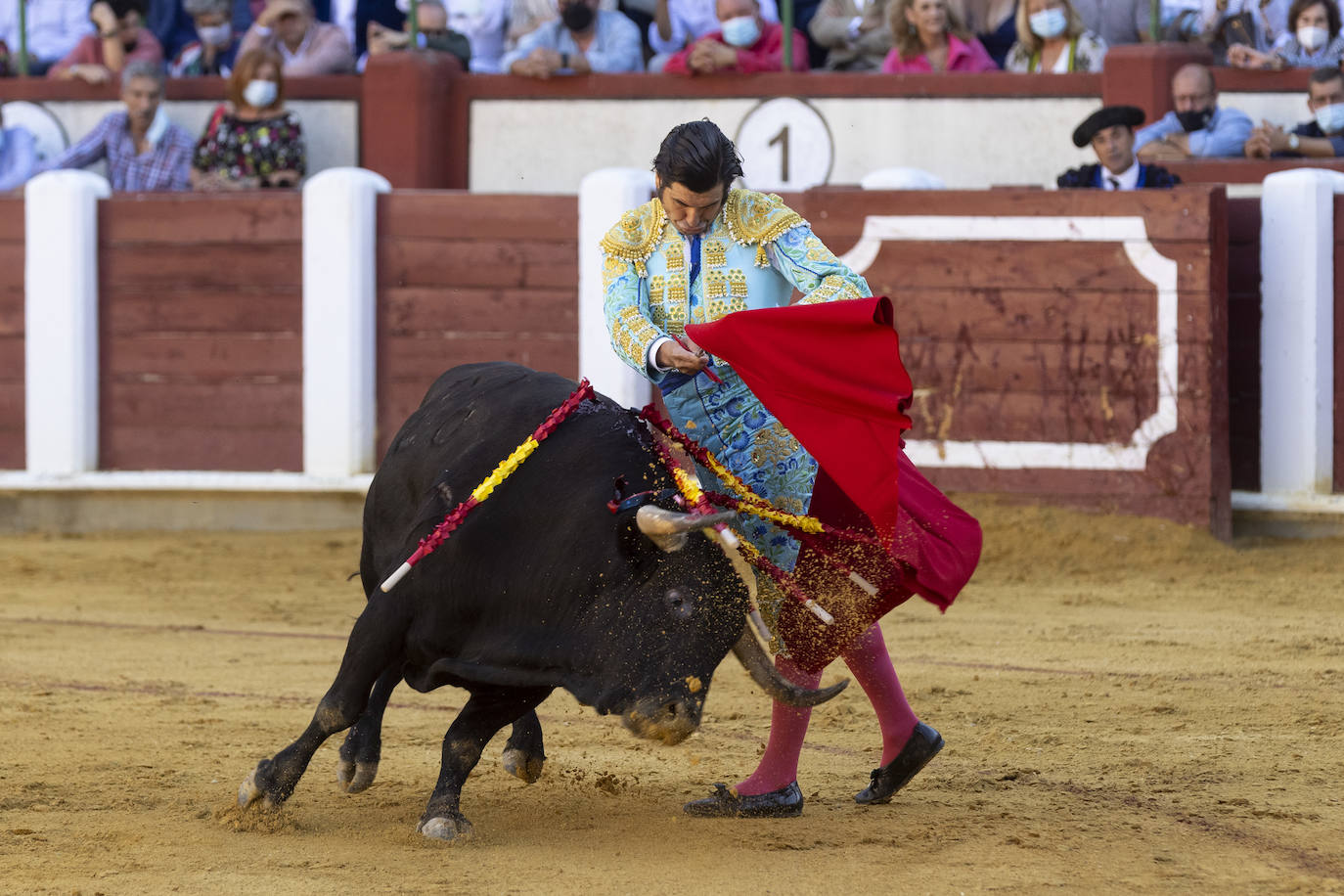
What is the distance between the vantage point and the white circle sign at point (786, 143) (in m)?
7.53

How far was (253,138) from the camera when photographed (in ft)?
24.8

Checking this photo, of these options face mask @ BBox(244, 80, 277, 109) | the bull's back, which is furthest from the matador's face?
face mask @ BBox(244, 80, 277, 109)

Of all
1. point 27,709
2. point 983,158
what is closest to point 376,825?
point 27,709

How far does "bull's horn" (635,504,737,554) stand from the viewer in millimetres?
2521

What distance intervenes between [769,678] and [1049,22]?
5.06 meters

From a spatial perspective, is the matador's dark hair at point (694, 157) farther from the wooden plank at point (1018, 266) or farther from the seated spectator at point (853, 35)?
the seated spectator at point (853, 35)

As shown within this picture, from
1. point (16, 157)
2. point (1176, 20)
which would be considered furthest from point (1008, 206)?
point (16, 157)

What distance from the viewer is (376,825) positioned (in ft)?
9.61

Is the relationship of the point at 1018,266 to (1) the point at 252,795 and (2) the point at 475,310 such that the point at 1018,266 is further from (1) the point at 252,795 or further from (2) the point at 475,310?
(1) the point at 252,795

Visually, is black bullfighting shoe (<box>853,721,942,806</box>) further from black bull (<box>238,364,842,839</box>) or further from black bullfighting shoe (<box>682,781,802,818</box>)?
black bull (<box>238,364,842,839</box>)

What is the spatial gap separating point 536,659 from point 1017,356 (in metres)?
4.08

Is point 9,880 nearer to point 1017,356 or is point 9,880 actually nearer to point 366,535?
point 366,535

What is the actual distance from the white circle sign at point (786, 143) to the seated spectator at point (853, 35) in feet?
1.10

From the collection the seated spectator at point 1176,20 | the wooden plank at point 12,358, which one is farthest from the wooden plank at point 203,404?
the seated spectator at point 1176,20
